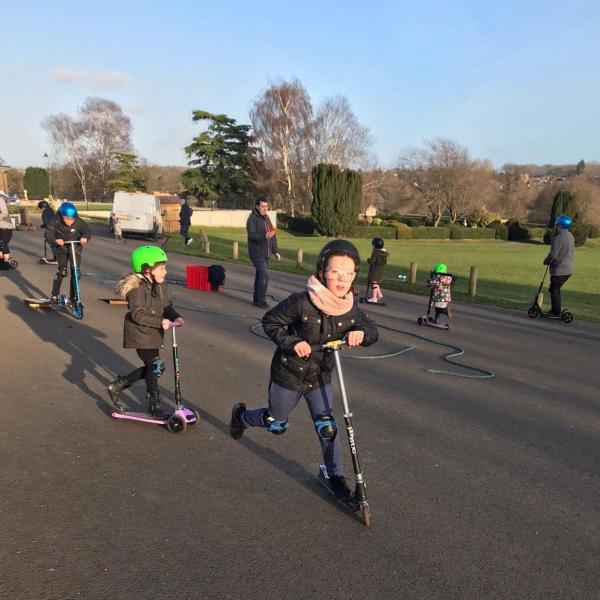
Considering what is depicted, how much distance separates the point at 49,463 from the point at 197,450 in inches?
43.9

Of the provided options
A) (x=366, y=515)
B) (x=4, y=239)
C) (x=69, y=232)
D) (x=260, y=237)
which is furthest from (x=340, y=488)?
(x=4, y=239)

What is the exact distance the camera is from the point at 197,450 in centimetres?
408

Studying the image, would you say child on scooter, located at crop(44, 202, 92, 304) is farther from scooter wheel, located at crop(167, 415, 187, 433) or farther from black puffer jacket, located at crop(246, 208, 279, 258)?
scooter wheel, located at crop(167, 415, 187, 433)

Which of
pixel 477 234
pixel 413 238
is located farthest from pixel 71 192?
pixel 477 234

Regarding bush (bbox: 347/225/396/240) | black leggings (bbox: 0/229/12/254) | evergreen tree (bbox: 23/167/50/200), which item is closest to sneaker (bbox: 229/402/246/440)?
black leggings (bbox: 0/229/12/254)

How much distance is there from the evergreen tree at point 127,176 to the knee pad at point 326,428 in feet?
211

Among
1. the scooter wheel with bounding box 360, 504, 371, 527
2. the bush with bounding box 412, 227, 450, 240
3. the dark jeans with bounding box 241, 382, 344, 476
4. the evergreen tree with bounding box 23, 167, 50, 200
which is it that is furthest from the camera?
the evergreen tree with bounding box 23, 167, 50, 200

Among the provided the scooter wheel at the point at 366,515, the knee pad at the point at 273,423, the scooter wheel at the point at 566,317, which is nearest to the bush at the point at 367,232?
the scooter wheel at the point at 566,317

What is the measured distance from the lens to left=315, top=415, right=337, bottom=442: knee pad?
3.28 meters

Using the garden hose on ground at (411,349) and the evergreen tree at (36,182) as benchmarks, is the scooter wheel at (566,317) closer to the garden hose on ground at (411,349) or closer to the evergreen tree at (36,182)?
the garden hose on ground at (411,349)

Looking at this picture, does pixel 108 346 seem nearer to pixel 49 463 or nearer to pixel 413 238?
pixel 49 463

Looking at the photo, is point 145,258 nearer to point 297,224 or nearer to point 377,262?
point 377,262

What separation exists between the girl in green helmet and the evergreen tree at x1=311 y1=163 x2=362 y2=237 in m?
44.0

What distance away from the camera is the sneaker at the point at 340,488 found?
3.37 metres
